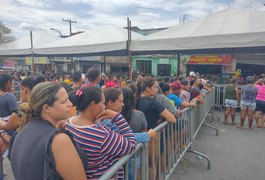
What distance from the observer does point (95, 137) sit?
165cm

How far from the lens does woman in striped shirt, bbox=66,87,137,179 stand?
166 cm

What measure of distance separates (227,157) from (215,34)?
2723mm

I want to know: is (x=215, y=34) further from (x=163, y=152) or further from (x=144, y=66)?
(x=144, y=66)

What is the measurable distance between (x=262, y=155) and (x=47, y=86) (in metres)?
4.78

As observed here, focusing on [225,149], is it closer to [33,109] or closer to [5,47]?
[33,109]

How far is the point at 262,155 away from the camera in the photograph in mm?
4605

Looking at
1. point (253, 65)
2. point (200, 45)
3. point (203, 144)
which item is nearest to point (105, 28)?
point (200, 45)

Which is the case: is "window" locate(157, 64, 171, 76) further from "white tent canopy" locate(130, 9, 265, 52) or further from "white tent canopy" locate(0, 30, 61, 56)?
"white tent canopy" locate(130, 9, 265, 52)

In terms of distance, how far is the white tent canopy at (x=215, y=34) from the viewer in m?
4.69

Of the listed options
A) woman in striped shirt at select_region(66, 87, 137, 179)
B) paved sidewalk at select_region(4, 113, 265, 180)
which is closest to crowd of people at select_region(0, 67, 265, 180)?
woman in striped shirt at select_region(66, 87, 137, 179)

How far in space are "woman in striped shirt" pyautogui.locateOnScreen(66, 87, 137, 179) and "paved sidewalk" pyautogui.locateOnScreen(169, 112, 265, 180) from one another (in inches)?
89.4

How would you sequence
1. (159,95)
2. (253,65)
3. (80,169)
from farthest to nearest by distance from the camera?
(253,65), (159,95), (80,169)

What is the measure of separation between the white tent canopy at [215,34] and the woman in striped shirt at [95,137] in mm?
3872

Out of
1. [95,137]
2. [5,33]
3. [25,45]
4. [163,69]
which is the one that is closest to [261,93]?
[95,137]
